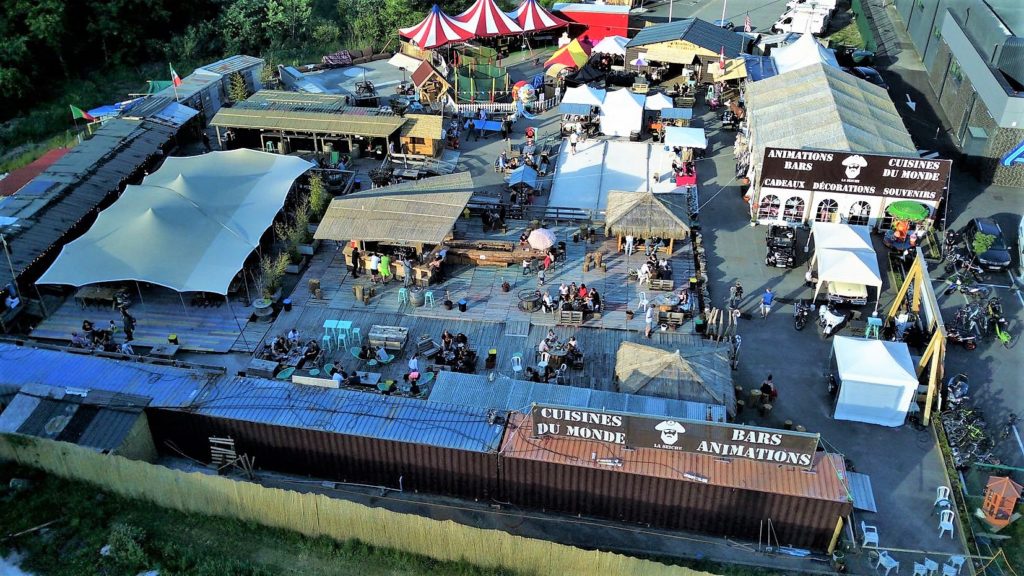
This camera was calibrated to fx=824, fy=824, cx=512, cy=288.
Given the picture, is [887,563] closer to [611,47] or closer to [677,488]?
[677,488]

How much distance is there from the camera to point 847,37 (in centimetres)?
5888

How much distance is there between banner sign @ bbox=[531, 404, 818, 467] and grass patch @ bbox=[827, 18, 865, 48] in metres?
43.9

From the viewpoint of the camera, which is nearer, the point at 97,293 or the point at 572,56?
the point at 97,293

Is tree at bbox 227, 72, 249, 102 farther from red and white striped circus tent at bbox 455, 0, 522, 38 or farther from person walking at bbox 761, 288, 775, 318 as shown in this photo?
person walking at bbox 761, 288, 775, 318

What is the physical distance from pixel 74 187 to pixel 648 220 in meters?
22.4

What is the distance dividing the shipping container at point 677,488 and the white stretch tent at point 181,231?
41.7 ft

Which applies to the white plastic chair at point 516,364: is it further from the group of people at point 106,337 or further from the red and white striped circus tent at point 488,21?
the red and white striped circus tent at point 488,21

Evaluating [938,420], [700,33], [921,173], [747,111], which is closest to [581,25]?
[700,33]

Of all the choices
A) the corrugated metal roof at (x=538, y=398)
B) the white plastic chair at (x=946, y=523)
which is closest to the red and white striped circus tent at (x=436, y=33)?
the corrugated metal roof at (x=538, y=398)

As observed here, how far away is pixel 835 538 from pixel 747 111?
25029mm

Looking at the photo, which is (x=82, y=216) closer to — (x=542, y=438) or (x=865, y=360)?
(x=542, y=438)

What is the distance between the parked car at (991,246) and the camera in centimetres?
3016

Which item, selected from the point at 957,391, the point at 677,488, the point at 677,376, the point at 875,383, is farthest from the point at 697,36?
the point at 677,488

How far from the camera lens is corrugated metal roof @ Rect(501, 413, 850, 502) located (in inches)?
746
